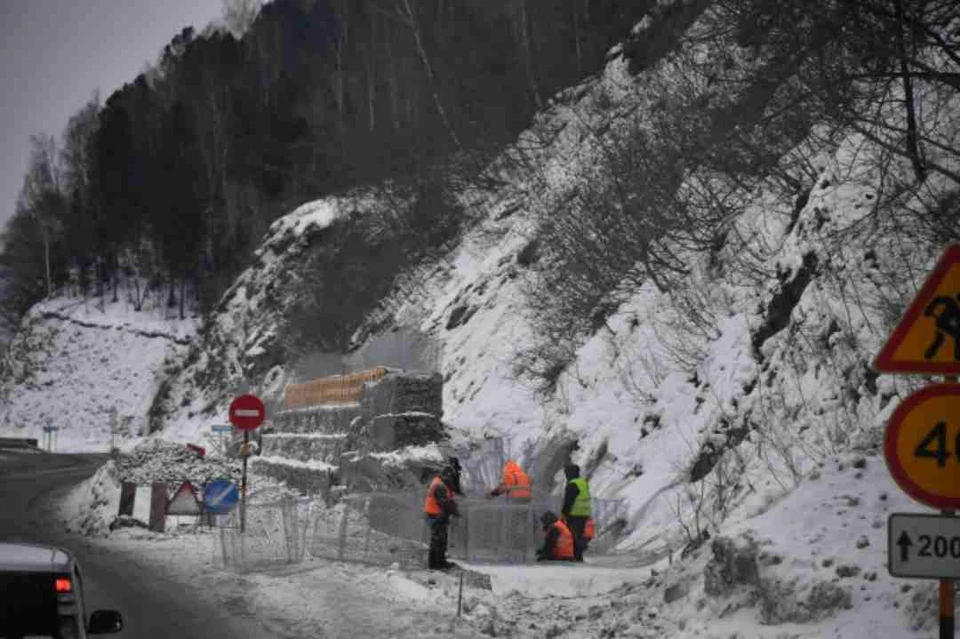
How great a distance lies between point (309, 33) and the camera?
8300 centimetres

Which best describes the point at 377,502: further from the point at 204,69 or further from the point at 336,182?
the point at 204,69

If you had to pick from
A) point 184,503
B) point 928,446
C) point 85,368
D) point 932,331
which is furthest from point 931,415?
point 85,368

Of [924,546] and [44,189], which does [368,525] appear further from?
[44,189]

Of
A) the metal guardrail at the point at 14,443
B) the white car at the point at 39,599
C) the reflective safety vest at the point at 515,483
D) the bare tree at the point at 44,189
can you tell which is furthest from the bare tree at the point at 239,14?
the white car at the point at 39,599

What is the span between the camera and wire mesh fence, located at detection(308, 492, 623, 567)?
60.7 feet

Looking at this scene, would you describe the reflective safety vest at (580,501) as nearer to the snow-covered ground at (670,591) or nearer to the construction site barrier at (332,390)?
the snow-covered ground at (670,591)

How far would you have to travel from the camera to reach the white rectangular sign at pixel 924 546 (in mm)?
5855

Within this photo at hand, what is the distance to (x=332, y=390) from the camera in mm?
32281

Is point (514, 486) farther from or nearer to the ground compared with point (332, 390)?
nearer to the ground

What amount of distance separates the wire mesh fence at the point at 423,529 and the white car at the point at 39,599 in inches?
478

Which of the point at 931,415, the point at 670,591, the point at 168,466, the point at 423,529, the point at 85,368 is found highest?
the point at 85,368

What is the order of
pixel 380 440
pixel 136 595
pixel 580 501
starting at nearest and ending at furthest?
pixel 136 595
pixel 580 501
pixel 380 440

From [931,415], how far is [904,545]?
0.70 meters

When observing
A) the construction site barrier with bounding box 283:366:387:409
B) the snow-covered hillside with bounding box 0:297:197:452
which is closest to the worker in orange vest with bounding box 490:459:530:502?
the construction site barrier with bounding box 283:366:387:409
